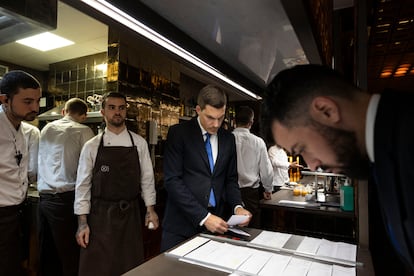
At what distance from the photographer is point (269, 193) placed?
3018 millimetres

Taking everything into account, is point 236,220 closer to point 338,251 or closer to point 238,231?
point 238,231

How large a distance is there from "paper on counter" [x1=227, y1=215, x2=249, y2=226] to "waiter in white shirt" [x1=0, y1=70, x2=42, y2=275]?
143 centimetres

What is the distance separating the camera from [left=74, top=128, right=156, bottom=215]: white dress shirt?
1904mm

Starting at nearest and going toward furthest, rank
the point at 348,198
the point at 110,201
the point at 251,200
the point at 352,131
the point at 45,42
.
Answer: the point at 352,131
the point at 110,201
the point at 348,198
the point at 251,200
the point at 45,42

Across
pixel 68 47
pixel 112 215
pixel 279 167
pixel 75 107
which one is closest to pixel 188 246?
pixel 112 215

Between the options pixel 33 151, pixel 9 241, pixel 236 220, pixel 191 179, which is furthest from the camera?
pixel 33 151

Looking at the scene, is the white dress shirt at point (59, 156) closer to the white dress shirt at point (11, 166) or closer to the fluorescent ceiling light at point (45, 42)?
the white dress shirt at point (11, 166)

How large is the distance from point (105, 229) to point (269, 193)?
1.77 metres

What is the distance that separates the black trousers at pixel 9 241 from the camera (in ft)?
5.56

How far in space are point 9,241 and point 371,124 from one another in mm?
2075

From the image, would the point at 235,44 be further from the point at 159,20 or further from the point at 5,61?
the point at 5,61

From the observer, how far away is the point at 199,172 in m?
1.58

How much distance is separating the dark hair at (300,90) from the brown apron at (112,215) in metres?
1.47

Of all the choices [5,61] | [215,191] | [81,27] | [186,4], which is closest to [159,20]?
[186,4]
